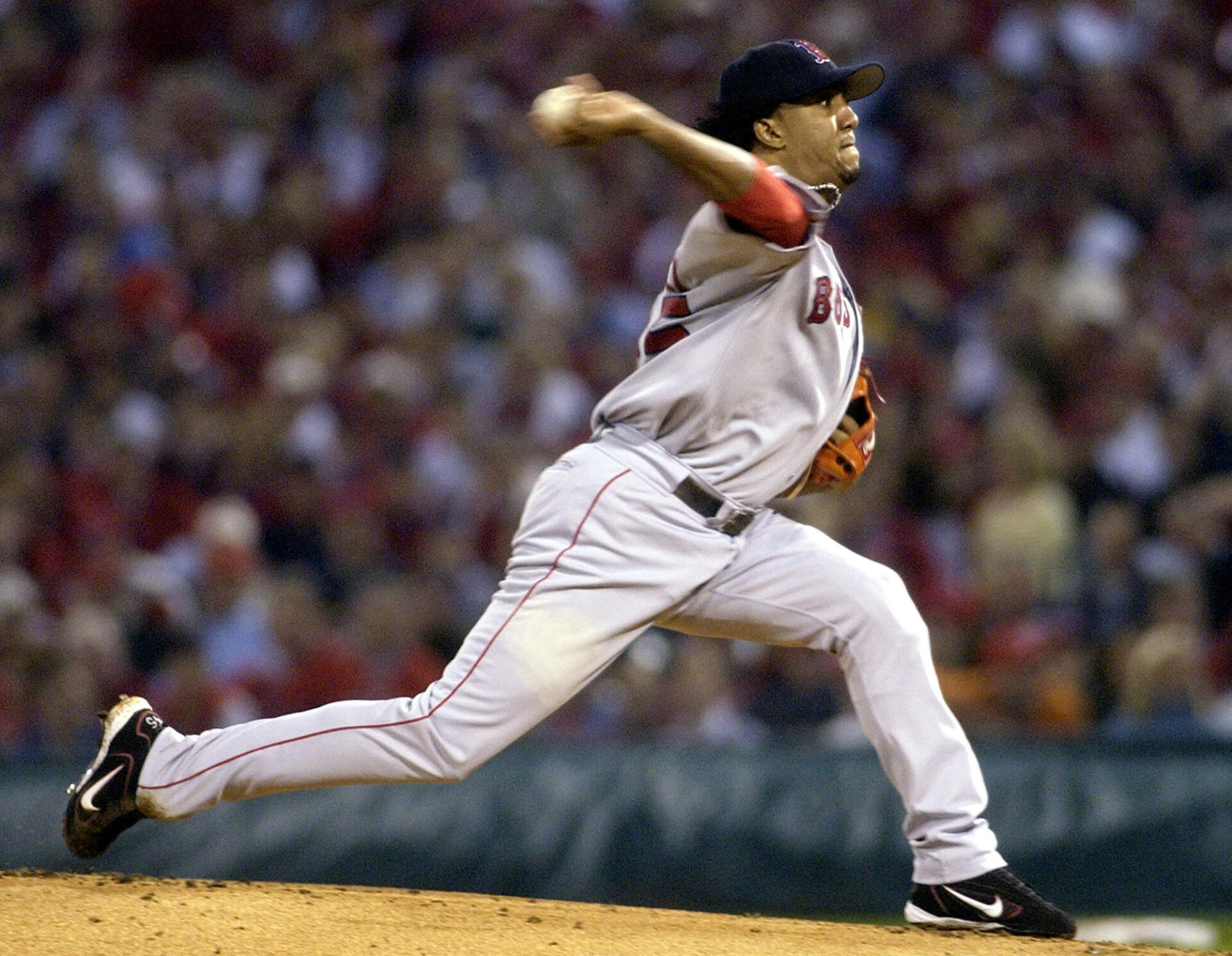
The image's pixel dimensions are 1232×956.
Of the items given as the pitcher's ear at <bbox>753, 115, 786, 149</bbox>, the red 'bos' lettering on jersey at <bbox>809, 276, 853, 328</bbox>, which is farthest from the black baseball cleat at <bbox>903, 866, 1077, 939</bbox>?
the pitcher's ear at <bbox>753, 115, 786, 149</bbox>

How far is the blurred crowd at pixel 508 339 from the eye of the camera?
557 cm

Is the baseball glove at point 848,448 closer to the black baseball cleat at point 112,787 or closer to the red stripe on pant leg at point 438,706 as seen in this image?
the red stripe on pant leg at point 438,706

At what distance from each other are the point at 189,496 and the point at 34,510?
2.01ft

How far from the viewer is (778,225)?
2.79 m

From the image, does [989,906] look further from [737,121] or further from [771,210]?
[737,121]

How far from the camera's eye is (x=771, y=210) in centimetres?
276

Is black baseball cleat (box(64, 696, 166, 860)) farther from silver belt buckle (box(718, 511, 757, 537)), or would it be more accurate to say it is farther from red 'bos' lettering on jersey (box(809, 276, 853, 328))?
red 'bos' lettering on jersey (box(809, 276, 853, 328))

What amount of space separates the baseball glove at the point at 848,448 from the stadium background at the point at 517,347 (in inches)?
63.3

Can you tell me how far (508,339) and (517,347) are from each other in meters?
0.16

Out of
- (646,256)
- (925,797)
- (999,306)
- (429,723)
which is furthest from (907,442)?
(429,723)

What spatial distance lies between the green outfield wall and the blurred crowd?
282mm

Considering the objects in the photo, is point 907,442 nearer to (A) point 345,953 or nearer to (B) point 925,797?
(B) point 925,797

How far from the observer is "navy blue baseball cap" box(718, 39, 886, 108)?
9.95 feet

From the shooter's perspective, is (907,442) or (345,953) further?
(907,442)
